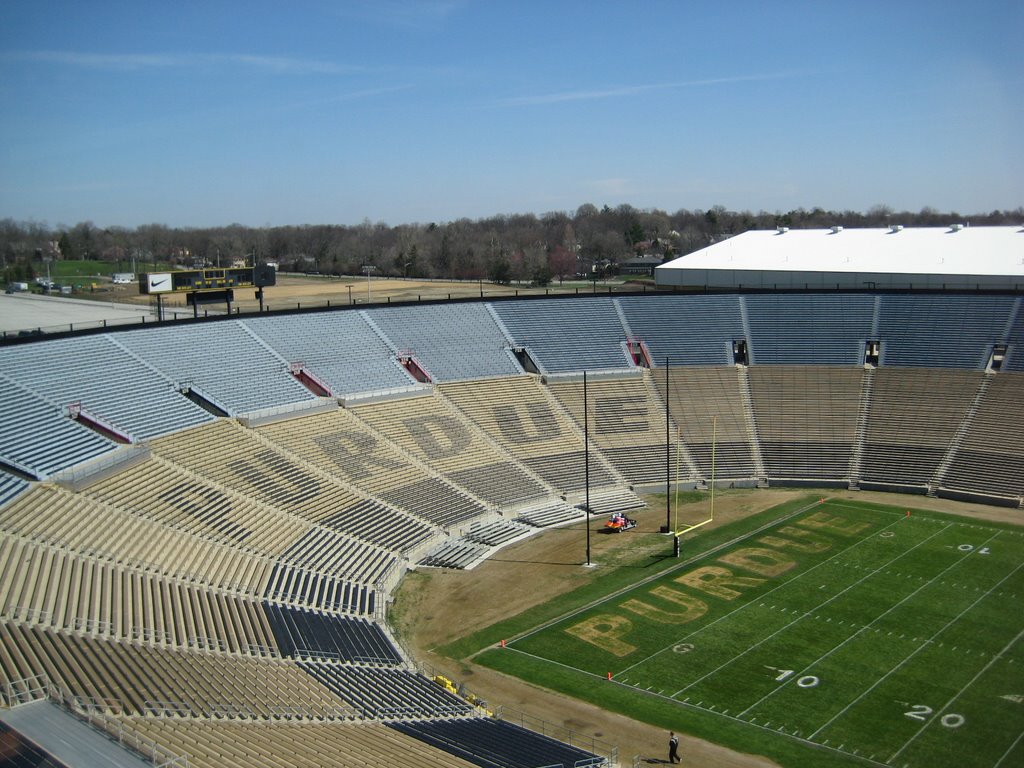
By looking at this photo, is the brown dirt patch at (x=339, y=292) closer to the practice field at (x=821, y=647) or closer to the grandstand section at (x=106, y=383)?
the grandstand section at (x=106, y=383)

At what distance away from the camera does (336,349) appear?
174 ft

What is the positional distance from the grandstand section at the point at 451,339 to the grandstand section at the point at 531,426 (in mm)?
A: 1281

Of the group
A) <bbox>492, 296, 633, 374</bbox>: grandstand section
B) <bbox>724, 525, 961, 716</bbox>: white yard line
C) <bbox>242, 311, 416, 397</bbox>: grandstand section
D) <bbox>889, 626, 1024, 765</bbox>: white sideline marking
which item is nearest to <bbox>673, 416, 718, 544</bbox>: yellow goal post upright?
<bbox>724, 525, 961, 716</bbox>: white yard line

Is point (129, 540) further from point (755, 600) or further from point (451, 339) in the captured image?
point (451, 339)

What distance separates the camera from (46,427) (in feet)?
121

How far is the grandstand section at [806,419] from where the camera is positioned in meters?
49.5

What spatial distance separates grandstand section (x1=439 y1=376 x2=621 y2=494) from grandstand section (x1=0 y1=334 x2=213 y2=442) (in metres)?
14.8

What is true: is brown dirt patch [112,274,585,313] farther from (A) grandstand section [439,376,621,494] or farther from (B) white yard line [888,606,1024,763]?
(B) white yard line [888,606,1024,763]

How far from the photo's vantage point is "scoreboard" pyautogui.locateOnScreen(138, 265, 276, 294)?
4919cm

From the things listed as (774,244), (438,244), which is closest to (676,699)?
(774,244)

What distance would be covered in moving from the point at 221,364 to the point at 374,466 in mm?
9918

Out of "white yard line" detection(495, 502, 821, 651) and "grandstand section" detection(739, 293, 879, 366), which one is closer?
"white yard line" detection(495, 502, 821, 651)

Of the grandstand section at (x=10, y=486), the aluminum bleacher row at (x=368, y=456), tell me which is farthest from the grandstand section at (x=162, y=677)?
the grandstand section at (x=10, y=486)

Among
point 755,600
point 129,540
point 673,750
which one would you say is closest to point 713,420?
point 755,600
